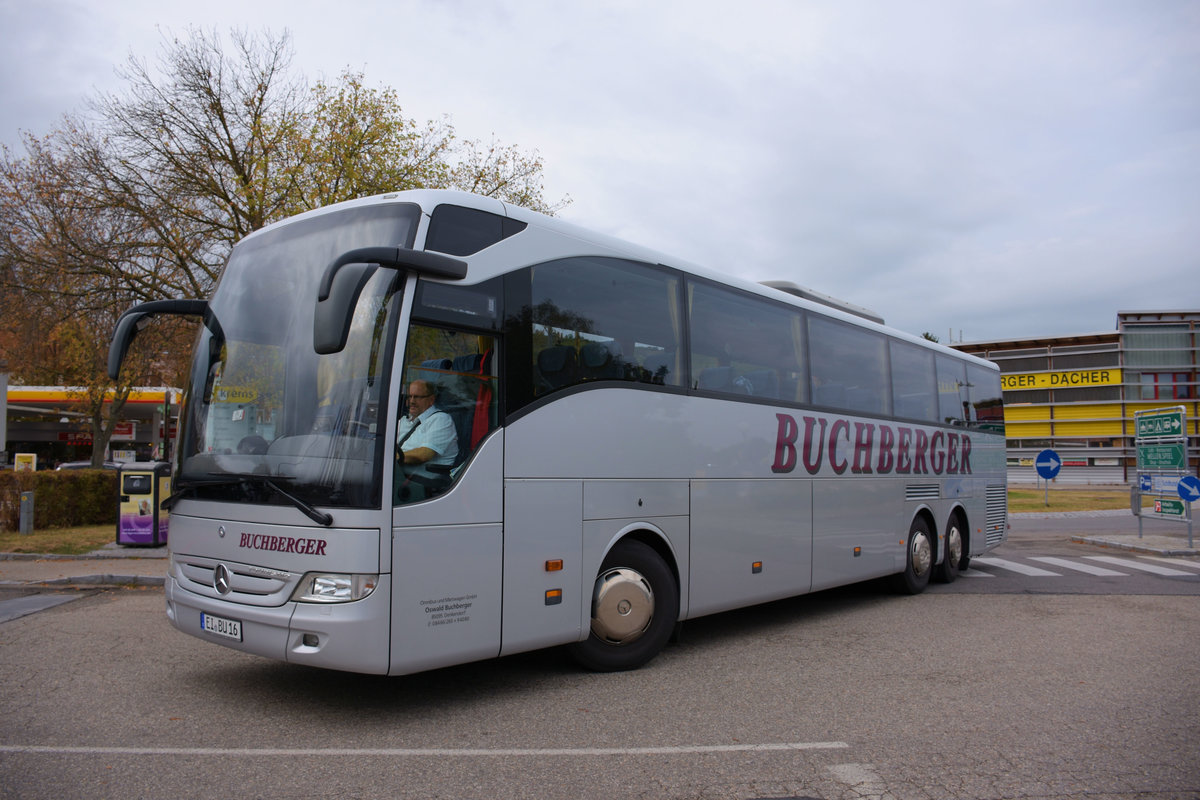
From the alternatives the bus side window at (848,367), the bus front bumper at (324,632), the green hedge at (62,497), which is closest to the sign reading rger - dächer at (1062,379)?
the bus side window at (848,367)

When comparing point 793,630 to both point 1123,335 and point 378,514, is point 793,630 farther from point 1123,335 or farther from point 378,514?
point 1123,335

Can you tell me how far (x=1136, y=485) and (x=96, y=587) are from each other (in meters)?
20.4

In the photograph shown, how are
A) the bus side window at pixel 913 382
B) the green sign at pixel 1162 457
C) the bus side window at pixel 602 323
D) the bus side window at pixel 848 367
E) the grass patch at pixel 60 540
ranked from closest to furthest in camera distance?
1. the bus side window at pixel 602 323
2. the bus side window at pixel 848 367
3. the bus side window at pixel 913 382
4. the grass patch at pixel 60 540
5. the green sign at pixel 1162 457

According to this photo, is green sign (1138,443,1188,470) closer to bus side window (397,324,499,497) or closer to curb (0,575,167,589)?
bus side window (397,324,499,497)

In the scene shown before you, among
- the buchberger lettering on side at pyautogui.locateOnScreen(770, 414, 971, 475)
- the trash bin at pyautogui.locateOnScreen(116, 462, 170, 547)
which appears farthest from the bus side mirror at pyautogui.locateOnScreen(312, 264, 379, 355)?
the trash bin at pyautogui.locateOnScreen(116, 462, 170, 547)

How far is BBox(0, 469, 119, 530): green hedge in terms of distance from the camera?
15094 millimetres

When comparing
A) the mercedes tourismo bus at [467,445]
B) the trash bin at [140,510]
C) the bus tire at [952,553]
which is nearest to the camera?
the mercedes tourismo bus at [467,445]

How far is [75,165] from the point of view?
757 inches

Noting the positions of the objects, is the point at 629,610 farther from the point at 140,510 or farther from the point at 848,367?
the point at 140,510

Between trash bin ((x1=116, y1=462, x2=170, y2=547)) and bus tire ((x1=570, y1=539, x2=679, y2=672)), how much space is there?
10.2 metres

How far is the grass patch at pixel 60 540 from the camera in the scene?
13.0 metres

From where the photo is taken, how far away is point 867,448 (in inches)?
393

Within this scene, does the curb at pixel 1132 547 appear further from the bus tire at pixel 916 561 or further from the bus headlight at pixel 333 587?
the bus headlight at pixel 333 587

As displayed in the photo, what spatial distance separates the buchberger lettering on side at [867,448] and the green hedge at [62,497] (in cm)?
1394
